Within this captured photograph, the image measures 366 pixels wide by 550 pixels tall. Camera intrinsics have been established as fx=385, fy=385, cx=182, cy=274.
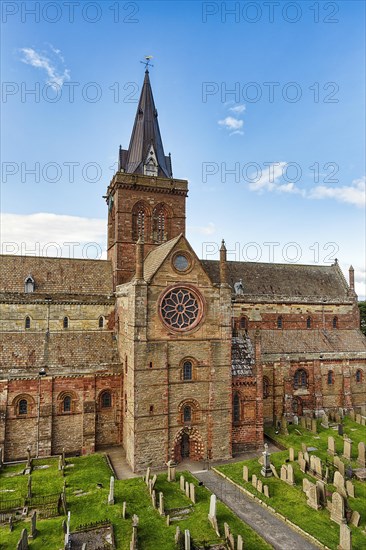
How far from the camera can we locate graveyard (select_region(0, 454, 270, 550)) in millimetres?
16828

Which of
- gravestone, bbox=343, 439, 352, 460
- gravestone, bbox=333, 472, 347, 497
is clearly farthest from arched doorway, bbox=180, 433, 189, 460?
gravestone, bbox=343, 439, 352, 460

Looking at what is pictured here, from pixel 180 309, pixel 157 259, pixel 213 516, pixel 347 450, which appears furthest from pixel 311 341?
pixel 213 516

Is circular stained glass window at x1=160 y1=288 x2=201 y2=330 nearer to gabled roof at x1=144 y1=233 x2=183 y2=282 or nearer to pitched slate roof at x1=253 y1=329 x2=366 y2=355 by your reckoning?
gabled roof at x1=144 y1=233 x2=183 y2=282

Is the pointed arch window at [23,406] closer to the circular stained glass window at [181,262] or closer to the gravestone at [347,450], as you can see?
the circular stained glass window at [181,262]

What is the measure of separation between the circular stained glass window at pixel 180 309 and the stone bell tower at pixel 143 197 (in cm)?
874

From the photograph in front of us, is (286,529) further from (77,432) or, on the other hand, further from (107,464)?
(77,432)

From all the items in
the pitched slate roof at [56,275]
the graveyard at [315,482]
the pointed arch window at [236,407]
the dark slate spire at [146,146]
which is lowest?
the graveyard at [315,482]

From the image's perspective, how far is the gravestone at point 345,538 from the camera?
634 inches

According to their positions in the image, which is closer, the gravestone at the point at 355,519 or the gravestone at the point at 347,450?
the gravestone at the point at 355,519

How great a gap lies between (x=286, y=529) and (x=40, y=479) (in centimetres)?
1406

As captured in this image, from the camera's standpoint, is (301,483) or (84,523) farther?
(301,483)

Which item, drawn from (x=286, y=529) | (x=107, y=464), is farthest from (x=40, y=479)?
(x=286, y=529)

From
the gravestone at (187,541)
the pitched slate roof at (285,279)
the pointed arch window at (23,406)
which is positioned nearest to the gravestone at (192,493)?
the gravestone at (187,541)

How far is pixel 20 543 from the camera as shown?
51.1ft
